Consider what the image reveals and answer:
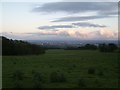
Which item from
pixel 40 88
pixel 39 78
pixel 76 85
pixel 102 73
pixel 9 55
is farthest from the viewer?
pixel 9 55

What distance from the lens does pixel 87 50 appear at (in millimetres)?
31000

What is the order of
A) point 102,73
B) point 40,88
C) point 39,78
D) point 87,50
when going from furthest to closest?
1. point 87,50
2. point 102,73
3. point 39,78
4. point 40,88

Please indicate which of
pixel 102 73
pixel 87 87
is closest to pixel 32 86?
pixel 87 87

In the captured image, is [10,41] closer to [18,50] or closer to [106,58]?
[18,50]

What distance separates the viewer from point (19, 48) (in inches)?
1063

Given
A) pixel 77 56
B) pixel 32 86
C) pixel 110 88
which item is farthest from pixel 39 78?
pixel 77 56

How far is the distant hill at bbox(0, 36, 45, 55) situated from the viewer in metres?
26.0

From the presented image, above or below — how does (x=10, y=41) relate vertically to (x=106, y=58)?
above

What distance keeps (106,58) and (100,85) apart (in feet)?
41.6

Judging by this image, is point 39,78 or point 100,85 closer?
point 100,85

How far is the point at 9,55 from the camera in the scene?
1072 inches

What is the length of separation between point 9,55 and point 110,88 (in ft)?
54.1

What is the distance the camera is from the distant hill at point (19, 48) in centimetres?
2598

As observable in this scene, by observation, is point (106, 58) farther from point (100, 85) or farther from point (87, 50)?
point (100, 85)
